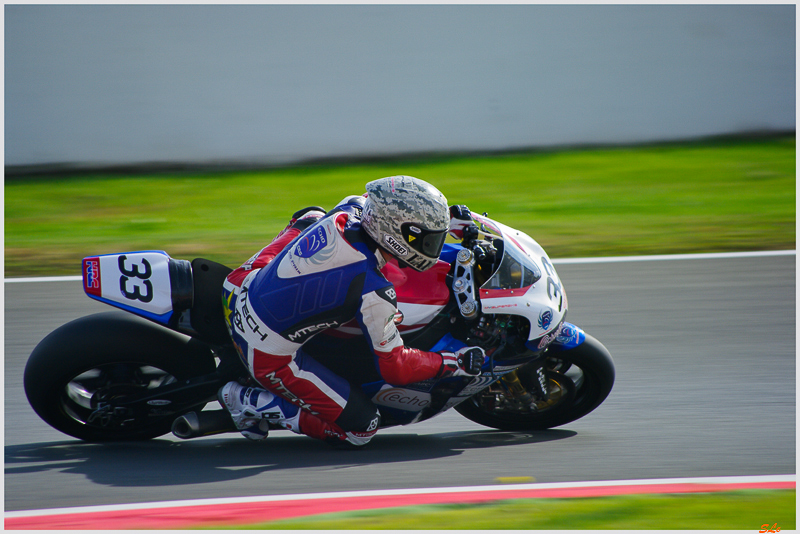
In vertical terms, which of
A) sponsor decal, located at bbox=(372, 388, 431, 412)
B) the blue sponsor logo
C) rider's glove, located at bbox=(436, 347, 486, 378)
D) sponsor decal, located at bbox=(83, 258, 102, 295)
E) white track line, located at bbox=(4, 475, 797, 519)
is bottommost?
white track line, located at bbox=(4, 475, 797, 519)

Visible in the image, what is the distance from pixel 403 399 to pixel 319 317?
0.62 m

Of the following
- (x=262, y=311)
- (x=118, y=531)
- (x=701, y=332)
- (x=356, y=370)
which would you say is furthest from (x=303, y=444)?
(x=701, y=332)

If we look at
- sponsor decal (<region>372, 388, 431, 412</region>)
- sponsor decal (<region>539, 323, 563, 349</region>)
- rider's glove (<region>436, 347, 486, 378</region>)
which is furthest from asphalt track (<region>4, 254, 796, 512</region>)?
sponsor decal (<region>539, 323, 563, 349</region>)

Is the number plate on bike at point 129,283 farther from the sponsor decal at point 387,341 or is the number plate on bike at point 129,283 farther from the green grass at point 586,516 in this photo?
the green grass at point 586,516

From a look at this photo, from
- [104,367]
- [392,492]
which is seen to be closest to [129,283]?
[104,367]

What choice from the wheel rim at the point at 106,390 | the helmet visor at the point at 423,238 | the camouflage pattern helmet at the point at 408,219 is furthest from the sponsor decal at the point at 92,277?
the helmet visor at the point at 423,238

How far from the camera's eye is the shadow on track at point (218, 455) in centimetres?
363

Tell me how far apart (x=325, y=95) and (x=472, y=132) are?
1970 mm

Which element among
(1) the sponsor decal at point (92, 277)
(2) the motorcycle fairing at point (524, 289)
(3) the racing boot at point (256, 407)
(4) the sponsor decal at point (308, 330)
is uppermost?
(2) the motorcycle fairing at point (524, 289)

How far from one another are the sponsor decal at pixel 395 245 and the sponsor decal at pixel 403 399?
2.31ft

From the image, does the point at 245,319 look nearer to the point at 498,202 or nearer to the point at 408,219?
the point at 408,219

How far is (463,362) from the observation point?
Answer: 11.8ft

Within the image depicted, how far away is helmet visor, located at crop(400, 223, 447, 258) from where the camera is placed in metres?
3.33

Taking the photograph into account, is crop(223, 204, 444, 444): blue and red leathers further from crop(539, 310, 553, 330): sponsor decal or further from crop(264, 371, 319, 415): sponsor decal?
crop(539, 310, 553, 330): sponsor decal
